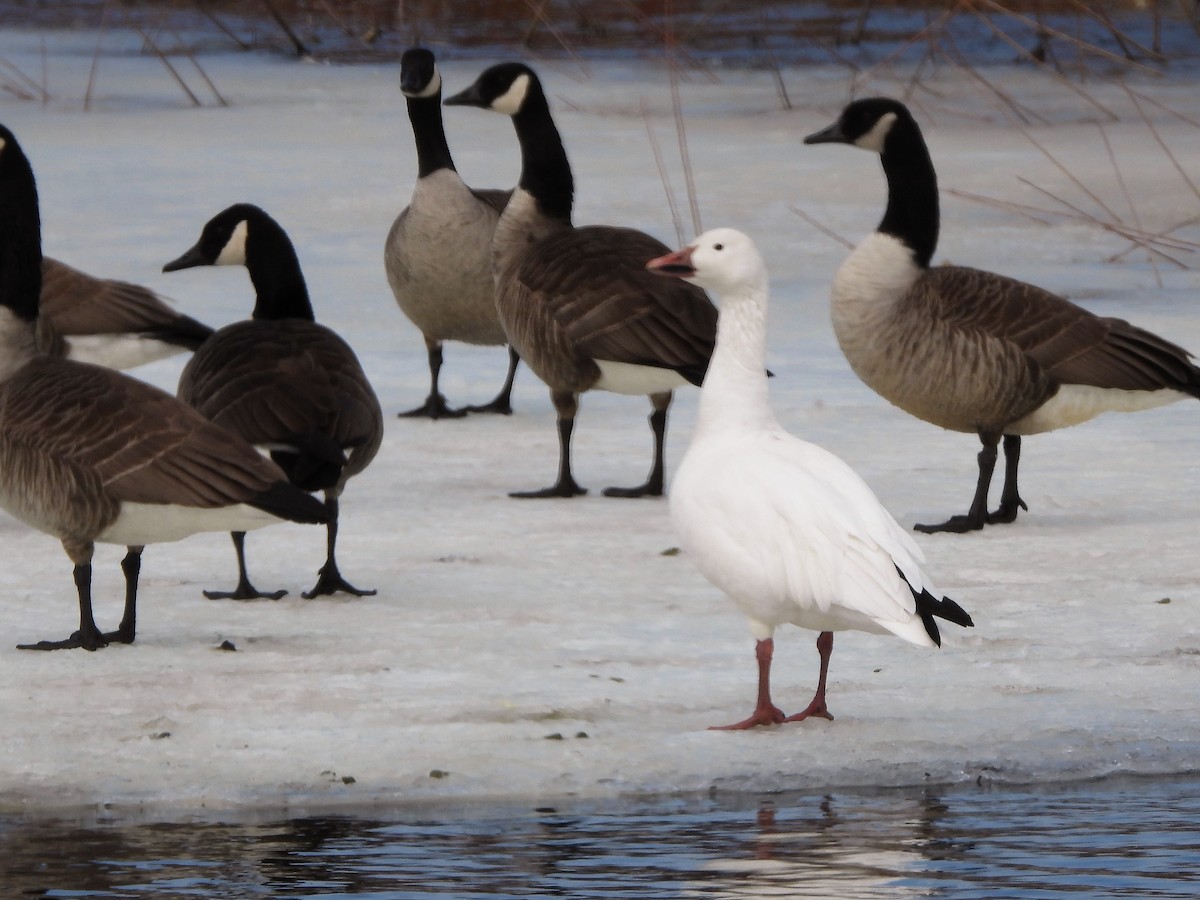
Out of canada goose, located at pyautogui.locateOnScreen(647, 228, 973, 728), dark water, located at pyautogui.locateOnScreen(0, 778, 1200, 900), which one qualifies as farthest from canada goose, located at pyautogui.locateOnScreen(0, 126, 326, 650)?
dark water, located at pyautogui.locateOnScreen(0, 778, 1200, 900)

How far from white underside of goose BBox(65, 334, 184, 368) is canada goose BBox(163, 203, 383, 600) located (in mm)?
2194

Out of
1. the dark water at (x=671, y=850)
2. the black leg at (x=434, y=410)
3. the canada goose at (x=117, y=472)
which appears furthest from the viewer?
the black leg at (x=434, y=410)

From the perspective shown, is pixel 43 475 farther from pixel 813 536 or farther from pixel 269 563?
pixel 813 536

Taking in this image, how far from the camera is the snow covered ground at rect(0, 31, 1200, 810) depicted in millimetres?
4699

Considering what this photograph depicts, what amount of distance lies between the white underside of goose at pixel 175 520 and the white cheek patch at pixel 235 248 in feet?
6.35

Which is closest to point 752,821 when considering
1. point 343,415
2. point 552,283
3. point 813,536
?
point 813,536

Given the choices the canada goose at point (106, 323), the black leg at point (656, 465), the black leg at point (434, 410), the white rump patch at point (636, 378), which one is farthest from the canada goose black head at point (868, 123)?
the canada goose at point (106, 323)

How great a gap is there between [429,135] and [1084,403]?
439 centimetres

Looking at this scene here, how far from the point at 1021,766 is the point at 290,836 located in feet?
5.83

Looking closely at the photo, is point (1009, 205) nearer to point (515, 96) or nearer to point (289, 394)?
point (515, 96)

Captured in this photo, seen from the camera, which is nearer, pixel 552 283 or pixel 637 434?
pixel 552 283

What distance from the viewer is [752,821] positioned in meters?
4.36

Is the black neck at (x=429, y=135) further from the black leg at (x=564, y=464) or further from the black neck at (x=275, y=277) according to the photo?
the black neck at (x=275, y=277)

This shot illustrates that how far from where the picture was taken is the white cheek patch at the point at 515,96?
9.73m
